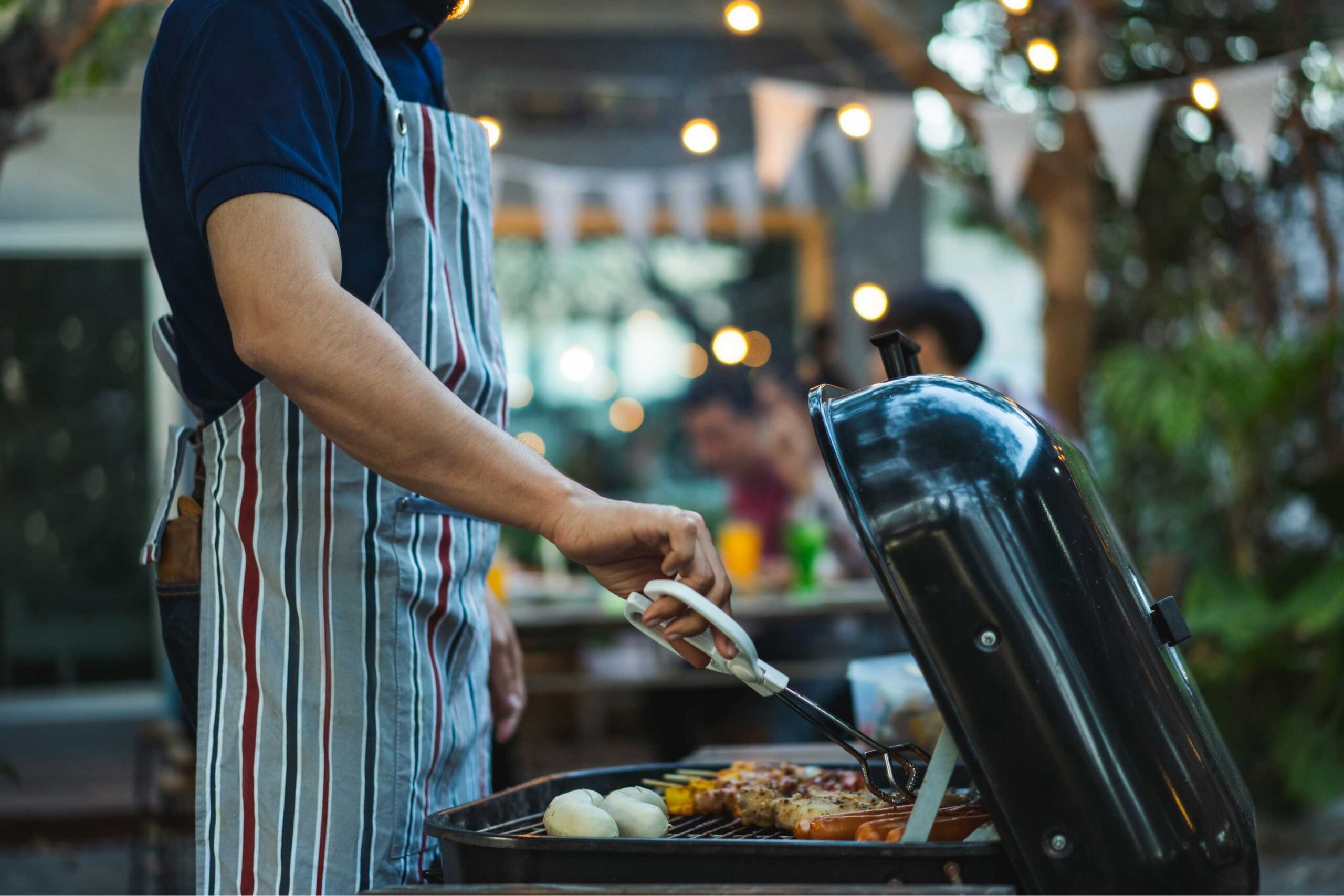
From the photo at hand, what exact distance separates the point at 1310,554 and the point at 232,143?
4.98 meters

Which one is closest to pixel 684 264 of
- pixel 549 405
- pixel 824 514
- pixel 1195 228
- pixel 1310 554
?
pixel 549 405

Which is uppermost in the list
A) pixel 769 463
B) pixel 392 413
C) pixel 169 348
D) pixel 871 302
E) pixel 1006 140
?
pixel 1006 140

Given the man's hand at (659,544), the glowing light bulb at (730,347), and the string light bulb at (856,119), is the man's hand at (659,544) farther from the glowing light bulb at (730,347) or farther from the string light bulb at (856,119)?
the glowing light bulb at (730,347)

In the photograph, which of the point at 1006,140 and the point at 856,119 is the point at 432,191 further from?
the point at 856,119

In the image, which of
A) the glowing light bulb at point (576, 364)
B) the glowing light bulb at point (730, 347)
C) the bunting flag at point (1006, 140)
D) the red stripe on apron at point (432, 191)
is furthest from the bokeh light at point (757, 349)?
the red stripe on apron at point (432, 191)

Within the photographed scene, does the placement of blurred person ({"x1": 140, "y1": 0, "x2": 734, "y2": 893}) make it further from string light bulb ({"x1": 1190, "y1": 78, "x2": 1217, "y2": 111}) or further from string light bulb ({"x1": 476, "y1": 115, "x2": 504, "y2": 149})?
string light bulb ({"x1": 1190, "y1": 78, "x2": 1217, "y2": 111})

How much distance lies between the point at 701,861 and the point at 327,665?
410 millimetres

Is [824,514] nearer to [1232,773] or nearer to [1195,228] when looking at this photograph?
[1195,228]

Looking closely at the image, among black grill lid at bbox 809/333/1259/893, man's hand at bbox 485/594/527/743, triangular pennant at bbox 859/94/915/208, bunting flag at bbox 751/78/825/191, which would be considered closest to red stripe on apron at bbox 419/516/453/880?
man's hand at bbox 485/594/527/743

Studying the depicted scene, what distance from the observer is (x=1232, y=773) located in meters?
1.05

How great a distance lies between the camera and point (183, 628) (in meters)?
1.26

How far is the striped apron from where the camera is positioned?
115cm

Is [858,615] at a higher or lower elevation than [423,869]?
higher

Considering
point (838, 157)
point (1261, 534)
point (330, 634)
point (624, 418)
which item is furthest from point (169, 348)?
point (624, 418)
